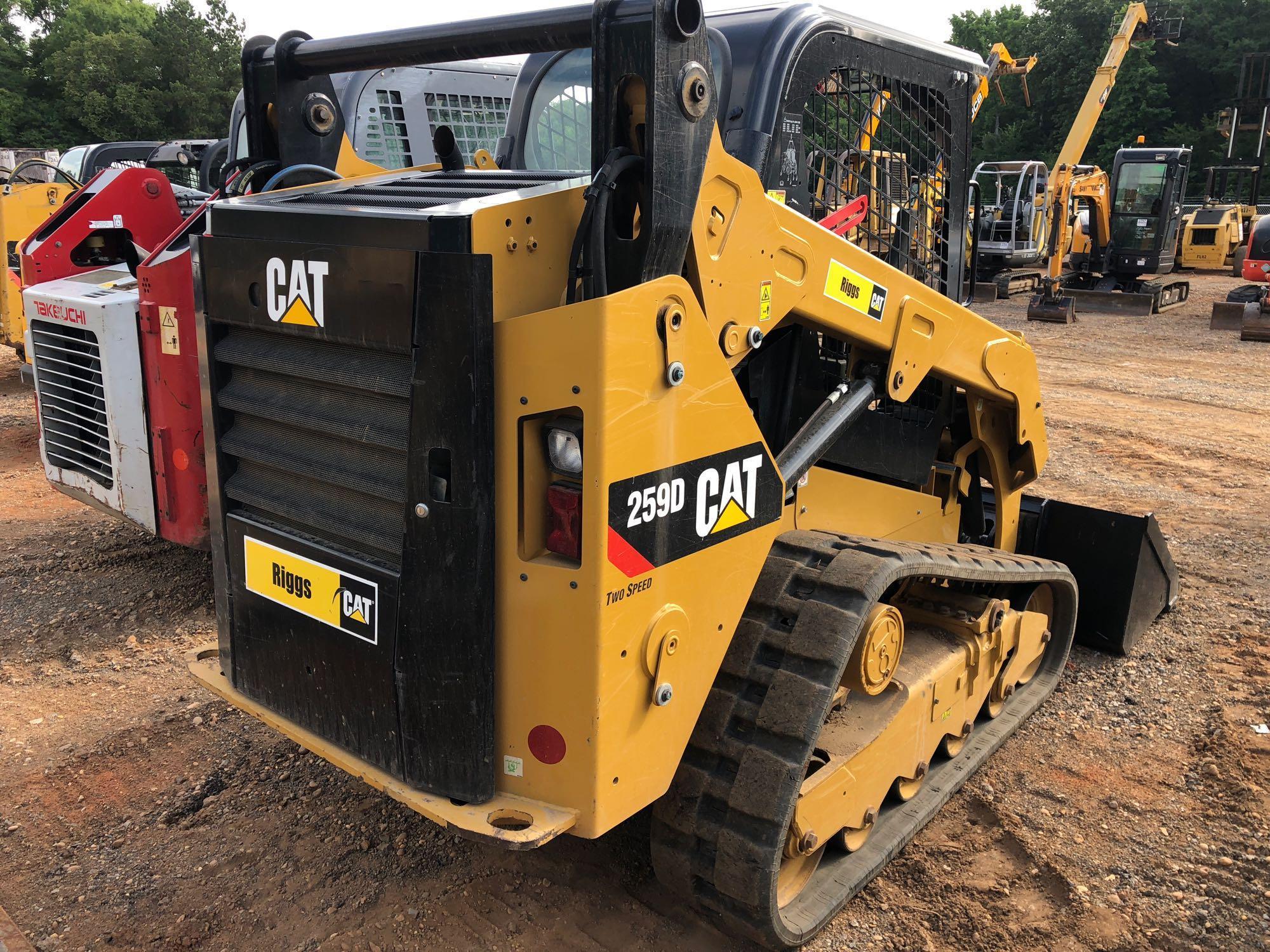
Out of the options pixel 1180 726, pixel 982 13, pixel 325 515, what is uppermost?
pixel 982 13

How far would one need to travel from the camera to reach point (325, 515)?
2.58 metres

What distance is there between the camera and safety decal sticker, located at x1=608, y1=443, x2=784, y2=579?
85.5 inches

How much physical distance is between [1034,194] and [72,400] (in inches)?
771

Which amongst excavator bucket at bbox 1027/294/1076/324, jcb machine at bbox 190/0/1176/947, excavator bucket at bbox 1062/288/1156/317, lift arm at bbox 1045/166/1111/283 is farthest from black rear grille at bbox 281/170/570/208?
excavator bucket at bbox 1062/288/1156/317

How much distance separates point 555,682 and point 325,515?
0.78m

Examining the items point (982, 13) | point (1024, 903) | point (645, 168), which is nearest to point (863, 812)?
point (1024, 903)

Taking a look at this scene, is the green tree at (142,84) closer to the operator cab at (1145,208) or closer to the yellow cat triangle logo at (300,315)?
the operator cab at (1145,208)

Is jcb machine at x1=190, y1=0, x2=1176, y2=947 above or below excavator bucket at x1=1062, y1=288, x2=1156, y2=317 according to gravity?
above

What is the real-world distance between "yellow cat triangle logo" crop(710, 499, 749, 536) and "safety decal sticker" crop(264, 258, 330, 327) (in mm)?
1043

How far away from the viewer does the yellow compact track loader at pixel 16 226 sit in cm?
985

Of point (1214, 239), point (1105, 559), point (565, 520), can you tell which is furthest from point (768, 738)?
point (1214, 239)

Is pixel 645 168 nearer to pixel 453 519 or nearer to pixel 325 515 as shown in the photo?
pixel 453 519

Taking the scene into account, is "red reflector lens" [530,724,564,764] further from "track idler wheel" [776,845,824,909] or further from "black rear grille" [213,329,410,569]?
"track idler wheel" [776,845,824,909]

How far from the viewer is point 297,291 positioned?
2.47 m
